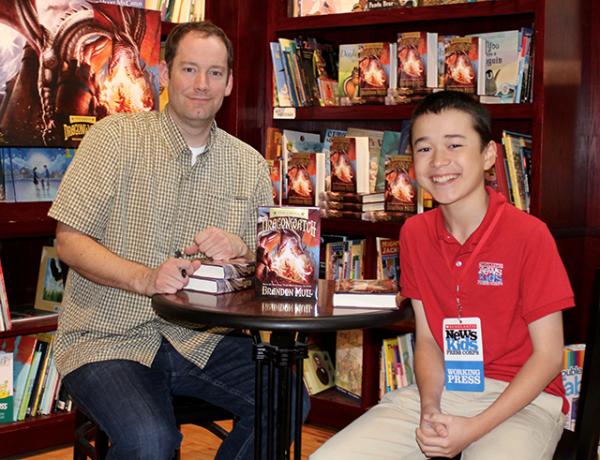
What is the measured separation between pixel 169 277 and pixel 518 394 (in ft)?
2.69

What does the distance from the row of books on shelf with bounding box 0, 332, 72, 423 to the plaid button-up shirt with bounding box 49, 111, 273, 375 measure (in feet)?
3.19

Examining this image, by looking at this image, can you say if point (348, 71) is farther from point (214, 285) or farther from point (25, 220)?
point (214, 285)

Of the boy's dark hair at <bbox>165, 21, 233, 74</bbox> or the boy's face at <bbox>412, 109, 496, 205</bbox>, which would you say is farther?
the boy's dark hair at <bbox>165, 21, 233, 74</bbox>

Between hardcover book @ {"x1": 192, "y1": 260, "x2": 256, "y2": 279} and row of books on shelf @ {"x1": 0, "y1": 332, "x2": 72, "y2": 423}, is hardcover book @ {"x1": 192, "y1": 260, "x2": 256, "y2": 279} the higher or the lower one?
the higher one

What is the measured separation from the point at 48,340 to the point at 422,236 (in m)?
1.77

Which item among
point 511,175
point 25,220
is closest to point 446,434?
point 511,175

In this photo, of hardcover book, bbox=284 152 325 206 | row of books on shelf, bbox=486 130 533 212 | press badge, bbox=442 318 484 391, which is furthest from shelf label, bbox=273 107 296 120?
press badge, bbox=442 318 484 391

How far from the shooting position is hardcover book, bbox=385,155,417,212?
3.46 m

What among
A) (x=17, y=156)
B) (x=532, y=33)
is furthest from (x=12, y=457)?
(x=532, y=33)

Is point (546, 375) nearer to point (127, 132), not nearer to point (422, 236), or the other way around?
point (422, 236)

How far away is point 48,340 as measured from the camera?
338 cm

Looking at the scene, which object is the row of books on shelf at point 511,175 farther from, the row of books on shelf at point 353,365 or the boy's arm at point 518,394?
the boy's arm at point 518,394

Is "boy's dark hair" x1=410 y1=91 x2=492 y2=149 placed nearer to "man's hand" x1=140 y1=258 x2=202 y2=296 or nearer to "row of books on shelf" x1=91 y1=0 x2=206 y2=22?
"man's hand" x1=140 y1=258 x2=202 y2=296

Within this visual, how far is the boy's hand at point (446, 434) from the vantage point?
1.83 metres
